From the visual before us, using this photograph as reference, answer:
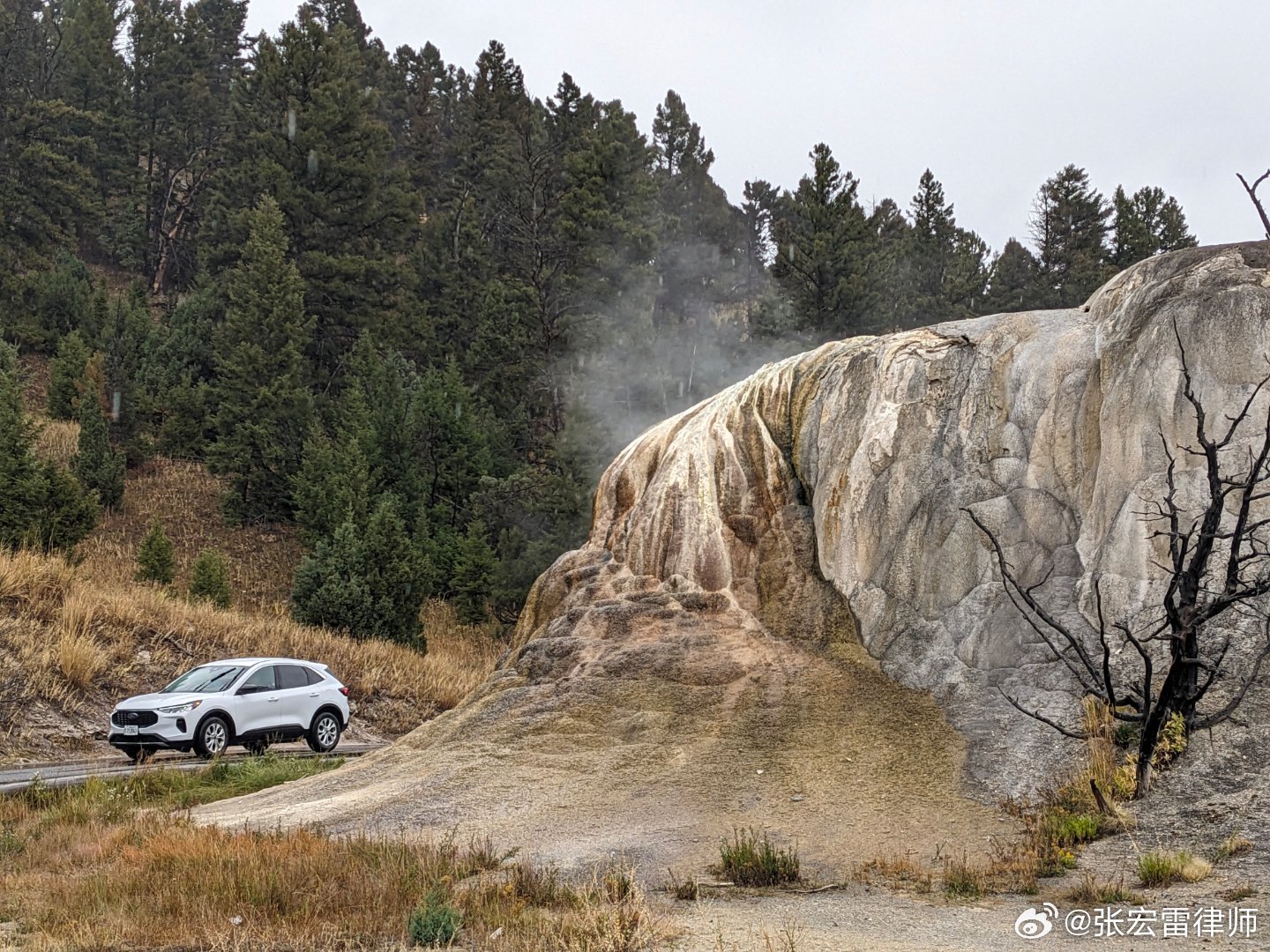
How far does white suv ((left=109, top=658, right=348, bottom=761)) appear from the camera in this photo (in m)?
17.4

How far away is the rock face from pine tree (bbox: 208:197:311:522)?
26.2 m

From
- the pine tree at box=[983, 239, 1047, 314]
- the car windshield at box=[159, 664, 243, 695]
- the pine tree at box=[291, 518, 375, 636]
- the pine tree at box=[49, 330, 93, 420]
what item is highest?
the pine tree at box=[983, 239, 1047, 314]

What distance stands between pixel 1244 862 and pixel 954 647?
4193mm

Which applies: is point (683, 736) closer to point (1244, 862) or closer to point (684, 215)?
Answer: point (1244, 862)

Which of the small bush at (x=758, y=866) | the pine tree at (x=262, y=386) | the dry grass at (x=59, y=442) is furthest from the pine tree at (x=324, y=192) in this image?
the small bush at (x=758, y=866)

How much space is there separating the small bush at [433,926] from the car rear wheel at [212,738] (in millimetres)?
11273

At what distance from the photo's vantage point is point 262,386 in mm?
40125

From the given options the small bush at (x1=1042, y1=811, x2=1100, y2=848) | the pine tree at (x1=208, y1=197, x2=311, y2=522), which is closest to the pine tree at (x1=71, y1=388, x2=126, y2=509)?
the pine tree at (x1=208, y1=197, x2=311, y2=522)

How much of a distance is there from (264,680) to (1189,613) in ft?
45.9

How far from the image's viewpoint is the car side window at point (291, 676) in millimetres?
19109

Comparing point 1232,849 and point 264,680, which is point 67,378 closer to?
point 264,680

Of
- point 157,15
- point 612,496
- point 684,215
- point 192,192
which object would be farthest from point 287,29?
point 612,496

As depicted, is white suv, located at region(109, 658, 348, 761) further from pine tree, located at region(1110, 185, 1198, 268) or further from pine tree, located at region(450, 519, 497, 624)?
pine tree, located at region(1110, 185, 1198, 268)

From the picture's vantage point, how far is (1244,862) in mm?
7996
